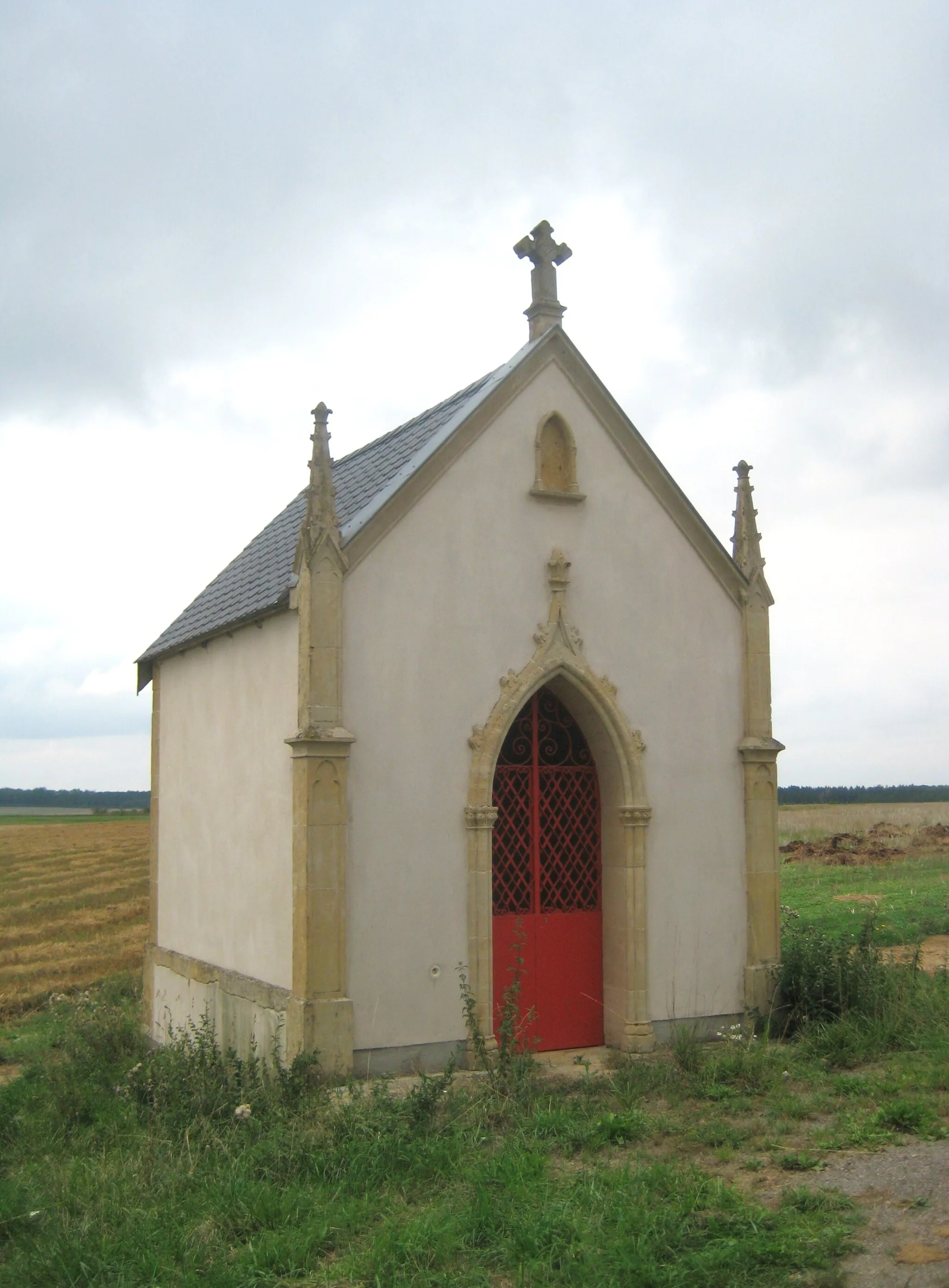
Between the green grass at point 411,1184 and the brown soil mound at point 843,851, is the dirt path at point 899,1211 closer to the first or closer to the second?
the green grass at point 411,1184

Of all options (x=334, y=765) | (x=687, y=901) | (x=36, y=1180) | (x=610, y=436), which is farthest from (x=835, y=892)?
(x=36, y=1180)

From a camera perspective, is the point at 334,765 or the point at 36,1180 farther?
the point at 334,765

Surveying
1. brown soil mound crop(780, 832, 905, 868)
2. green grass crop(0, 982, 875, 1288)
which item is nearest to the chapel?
green grass crop(0, 982, 875, 1288)

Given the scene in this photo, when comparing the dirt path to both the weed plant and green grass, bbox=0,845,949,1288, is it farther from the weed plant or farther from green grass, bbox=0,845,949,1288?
the weed plant

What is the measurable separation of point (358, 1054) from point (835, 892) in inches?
660

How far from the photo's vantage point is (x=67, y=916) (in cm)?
2853

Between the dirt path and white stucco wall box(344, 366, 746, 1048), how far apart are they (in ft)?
12.4

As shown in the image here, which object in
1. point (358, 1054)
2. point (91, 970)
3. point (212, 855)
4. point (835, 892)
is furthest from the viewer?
point (835, 892)

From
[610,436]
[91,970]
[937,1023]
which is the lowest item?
[91,970]

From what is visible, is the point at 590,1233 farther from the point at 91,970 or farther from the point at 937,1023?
the point at 91,970

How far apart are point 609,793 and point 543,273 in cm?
507

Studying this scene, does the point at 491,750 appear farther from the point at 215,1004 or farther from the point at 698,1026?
the point at 215,1004

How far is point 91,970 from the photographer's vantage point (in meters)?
20.1

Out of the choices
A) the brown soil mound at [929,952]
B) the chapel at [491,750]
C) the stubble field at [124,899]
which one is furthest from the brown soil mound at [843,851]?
the chapel at [491,750]
